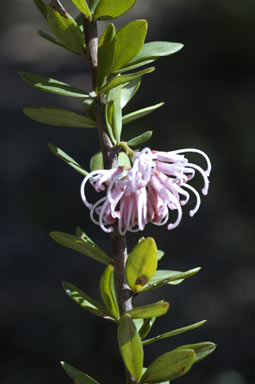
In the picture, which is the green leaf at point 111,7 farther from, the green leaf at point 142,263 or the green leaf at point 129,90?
the green leaf at point 142,263

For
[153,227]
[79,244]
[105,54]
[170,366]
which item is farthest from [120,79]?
[153,227]

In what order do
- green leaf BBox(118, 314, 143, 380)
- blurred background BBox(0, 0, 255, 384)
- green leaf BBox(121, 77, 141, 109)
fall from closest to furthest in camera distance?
green leaf BBox(118, 314, 143, 380) < green leaf BBox(121, 77, 141, 109) < blurred background BBox(0, 0, 255, 384)

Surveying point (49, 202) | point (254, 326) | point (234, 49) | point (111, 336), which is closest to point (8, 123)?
point (49, 202)

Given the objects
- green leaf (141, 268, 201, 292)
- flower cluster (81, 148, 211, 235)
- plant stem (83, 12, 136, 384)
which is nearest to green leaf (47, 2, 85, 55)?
plant stem (83, 12, 136, 384)

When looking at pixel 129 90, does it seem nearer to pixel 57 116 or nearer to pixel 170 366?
pixel 57 116

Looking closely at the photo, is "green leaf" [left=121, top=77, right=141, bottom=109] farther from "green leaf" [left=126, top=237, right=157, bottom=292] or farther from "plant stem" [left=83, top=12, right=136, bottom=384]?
"green leaf" [left=126, top=237, right=157, bottom=292]

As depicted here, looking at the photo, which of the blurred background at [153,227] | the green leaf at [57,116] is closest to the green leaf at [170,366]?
the green leaf at [57,116]
